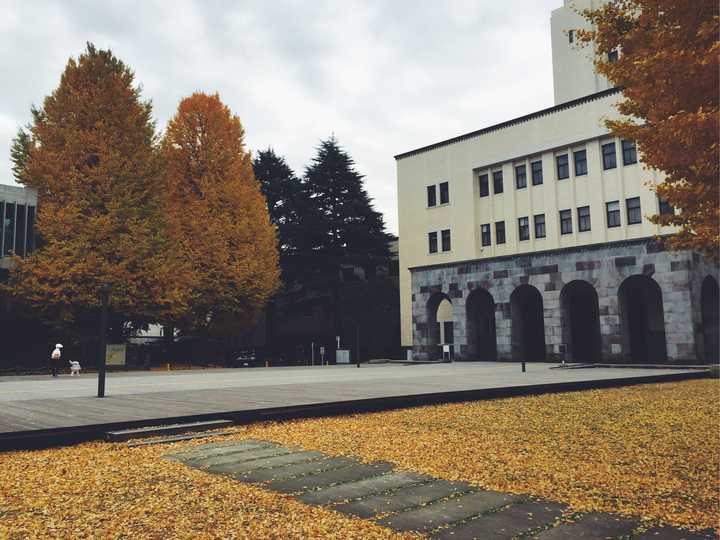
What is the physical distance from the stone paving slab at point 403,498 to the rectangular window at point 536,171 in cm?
3460

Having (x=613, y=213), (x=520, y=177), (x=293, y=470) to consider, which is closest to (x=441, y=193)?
(x=520, y=177)

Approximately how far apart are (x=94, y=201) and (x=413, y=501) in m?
30.1

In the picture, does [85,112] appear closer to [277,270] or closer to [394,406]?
[277,270]

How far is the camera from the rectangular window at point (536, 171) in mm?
38250

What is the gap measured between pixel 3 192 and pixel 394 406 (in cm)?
3099

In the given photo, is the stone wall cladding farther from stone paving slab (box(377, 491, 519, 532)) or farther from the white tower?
stone paving slab (box(377, 491, 519, 532))

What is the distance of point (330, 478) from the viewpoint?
6430 mm

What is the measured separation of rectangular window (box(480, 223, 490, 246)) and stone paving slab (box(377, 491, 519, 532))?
1399 inches

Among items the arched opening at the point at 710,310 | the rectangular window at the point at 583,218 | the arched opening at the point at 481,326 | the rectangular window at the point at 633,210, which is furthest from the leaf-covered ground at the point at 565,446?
the arched opening at the point at 481,326

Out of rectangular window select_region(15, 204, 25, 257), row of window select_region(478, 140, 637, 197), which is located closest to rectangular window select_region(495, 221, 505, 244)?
row of window select_region(478, 140, 637, 197)

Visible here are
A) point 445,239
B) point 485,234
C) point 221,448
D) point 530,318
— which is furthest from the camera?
point 445,239

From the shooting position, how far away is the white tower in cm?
4380

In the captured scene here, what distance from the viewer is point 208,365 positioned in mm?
37406

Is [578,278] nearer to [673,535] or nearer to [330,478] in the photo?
[330,478]
